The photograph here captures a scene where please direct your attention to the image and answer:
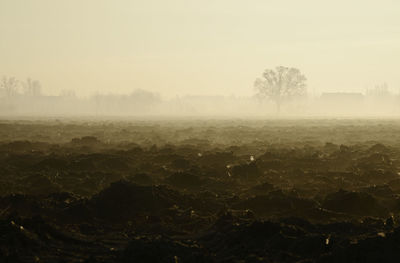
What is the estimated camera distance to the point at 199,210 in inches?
399

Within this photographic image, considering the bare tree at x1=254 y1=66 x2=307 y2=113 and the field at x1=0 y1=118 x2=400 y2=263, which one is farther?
the bare tree at x1=254 y1=66 x2=307 y2=113

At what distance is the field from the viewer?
6.85 metres

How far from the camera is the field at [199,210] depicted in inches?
270

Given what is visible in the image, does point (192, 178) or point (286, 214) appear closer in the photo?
point (286, 214)

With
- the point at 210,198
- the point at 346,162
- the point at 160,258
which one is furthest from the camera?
the point at 346,162

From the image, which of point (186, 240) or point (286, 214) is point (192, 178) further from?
point (186, 240)

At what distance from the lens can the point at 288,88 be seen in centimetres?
10319

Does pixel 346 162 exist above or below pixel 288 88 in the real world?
below

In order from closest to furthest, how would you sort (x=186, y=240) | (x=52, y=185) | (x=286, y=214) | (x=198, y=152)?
1. (x=186, y=240)
2. (x=286, y=214)
3. (x=52, y=185)
4. (x=198, y=152)

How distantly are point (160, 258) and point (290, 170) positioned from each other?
9631mm

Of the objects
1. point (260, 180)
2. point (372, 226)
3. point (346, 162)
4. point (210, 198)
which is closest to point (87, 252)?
point (210, 198)

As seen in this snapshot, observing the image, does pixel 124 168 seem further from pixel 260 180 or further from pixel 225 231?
pixel 225 231

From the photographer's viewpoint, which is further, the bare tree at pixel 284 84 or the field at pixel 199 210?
the bare tree at pixel 284 84

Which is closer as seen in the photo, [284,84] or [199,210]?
[199,210]
